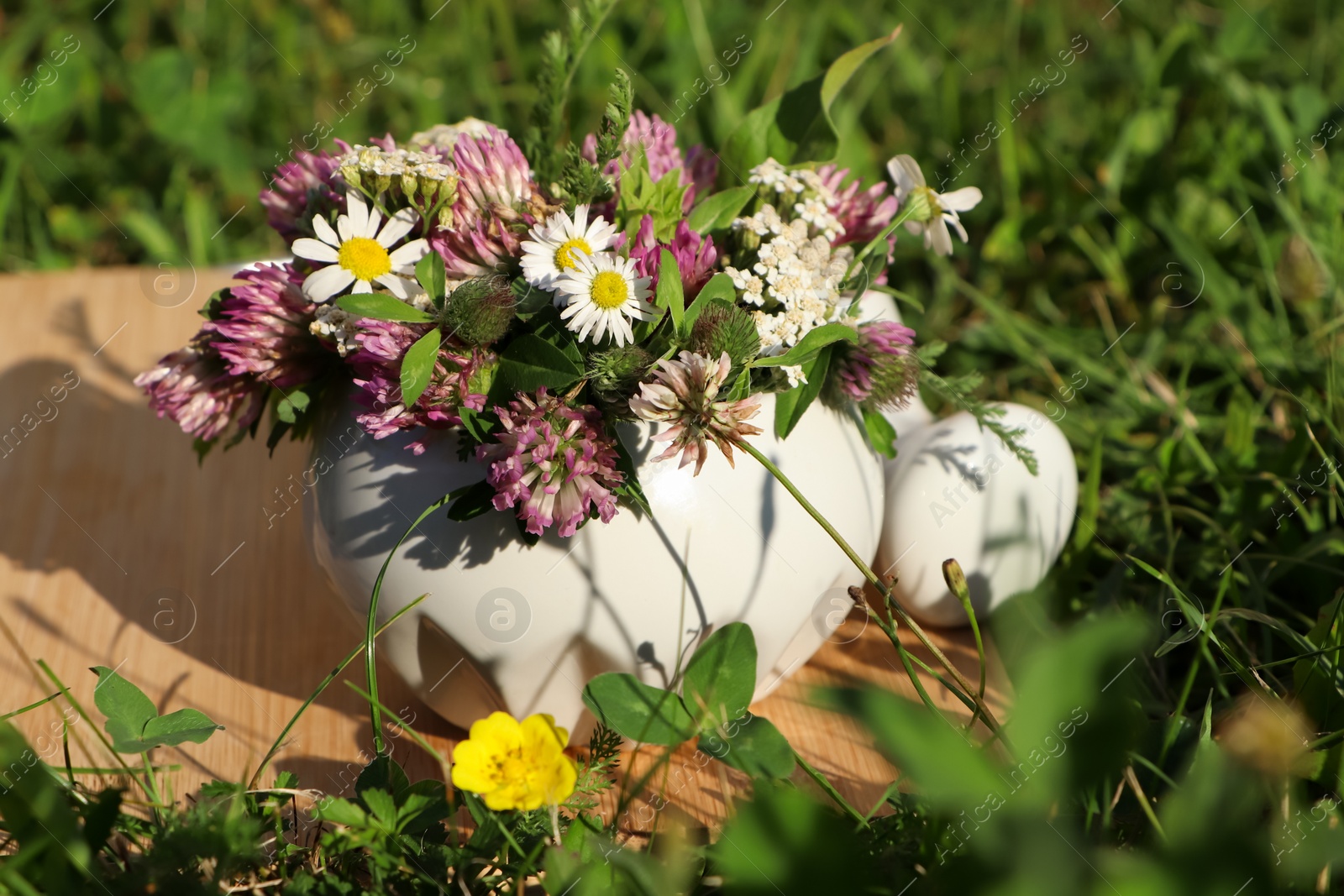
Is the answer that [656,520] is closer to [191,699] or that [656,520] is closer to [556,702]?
[556,702]

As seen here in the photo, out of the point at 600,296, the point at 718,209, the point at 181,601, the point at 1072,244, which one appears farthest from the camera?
the point at 1072,244

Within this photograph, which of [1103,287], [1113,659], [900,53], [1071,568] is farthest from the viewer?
[900,53]

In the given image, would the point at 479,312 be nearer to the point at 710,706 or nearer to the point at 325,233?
the point at 325,233

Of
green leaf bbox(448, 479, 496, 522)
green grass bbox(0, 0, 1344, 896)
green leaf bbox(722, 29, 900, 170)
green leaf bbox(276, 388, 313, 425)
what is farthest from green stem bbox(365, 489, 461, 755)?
green leaf bbox(722, 29, 900, 170)

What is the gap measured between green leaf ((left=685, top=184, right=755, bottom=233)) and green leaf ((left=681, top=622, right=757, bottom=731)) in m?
0.24

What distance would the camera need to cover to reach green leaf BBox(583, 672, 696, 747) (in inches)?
25.0

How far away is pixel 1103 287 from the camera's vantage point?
1293 mm

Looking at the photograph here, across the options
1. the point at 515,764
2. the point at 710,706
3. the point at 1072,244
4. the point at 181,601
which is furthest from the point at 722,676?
the point at 1072,244

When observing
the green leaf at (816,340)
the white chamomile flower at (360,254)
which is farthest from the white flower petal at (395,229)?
the green leaf at (816,340)

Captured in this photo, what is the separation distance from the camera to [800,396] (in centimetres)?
63

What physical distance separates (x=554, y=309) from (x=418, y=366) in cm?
8

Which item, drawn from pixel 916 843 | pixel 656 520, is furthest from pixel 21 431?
pixel 916 843

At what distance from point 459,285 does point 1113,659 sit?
40 centimetres

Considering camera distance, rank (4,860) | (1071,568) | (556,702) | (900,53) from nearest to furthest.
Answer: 1. (4,860)
2. (556,702)
3. (1071,568)
4. (900,53)
